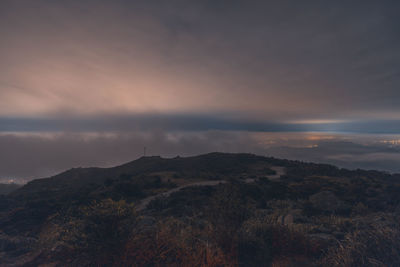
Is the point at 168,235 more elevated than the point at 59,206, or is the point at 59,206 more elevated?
the point at 168,235

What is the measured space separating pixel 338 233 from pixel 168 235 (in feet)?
23.5

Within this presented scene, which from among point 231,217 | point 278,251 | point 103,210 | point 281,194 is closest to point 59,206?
point 103,210

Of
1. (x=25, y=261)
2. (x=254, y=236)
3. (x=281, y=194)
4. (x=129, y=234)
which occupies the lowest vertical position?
(x=281, y=194)

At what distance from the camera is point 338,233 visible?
7562 mm

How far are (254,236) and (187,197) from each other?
13.9 metres

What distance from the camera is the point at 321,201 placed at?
15.0 meters

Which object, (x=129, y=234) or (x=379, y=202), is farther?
(x=379, y=202)

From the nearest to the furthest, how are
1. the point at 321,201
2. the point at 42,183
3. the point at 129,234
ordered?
the point at 129,234 < the point at 321,201 < the point at 42,183

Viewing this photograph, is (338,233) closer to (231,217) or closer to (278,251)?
(278,251)

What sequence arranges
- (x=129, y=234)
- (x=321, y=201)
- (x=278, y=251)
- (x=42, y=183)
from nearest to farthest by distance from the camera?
(x=129, y=234) < (x=278, y=251) < (x=321, y=201) < (x=42, y=183)

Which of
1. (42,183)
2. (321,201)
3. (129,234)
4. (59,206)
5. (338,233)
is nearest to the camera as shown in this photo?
(129,234)

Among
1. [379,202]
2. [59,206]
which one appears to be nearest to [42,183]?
[59,206]

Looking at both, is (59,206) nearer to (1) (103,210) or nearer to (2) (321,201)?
(1) (103,210)

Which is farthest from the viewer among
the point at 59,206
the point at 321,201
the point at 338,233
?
the point at 59,206
